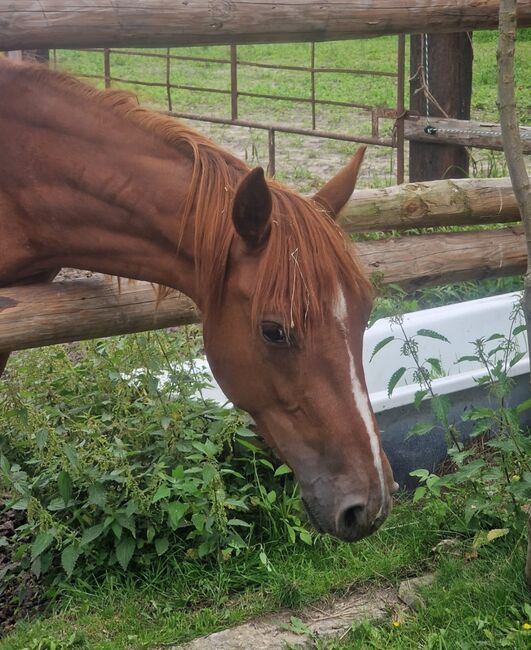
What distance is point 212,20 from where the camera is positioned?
2816mm

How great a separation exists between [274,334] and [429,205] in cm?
150

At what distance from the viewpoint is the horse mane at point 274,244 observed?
6.86 feet

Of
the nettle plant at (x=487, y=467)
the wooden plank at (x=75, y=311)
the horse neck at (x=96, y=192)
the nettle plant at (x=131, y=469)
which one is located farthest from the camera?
the nettle plant at (x=131, y=469)

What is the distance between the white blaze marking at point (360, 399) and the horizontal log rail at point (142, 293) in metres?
0.70

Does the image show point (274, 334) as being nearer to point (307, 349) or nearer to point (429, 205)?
point (307, 349)

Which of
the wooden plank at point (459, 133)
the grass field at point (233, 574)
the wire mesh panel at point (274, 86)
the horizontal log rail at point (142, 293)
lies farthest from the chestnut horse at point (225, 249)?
the wire mesh panel at point (274, 86)

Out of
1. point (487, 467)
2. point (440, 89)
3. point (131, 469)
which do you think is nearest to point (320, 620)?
point (131, 469)

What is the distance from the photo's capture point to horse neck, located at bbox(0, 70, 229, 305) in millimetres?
2336

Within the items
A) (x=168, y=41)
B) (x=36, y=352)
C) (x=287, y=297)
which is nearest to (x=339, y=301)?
(x=287, y=297)

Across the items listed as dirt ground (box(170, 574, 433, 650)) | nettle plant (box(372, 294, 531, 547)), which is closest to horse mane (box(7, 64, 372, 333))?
nettle plant (box(372, 294, 531, 547))

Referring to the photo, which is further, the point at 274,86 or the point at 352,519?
the point at 274,86

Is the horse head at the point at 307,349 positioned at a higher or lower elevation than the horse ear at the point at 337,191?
lower

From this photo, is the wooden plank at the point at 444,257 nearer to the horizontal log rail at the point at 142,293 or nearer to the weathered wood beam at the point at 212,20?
the horizontal log rail at the point at 142,293

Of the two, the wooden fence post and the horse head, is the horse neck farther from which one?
the wooden fence post
